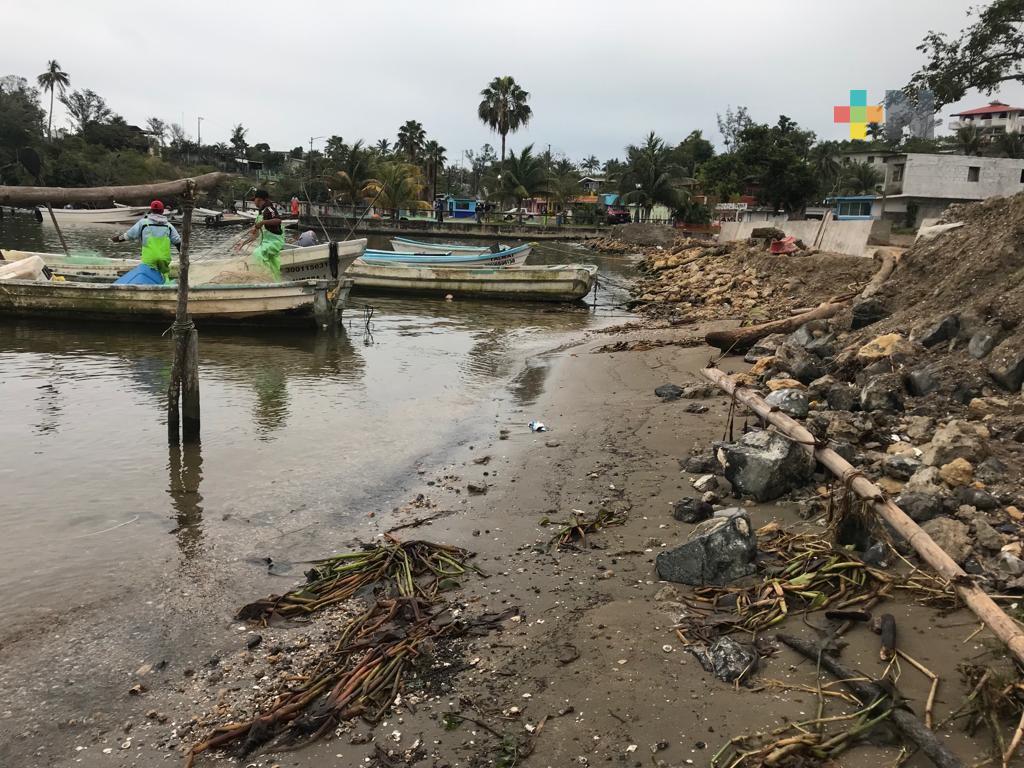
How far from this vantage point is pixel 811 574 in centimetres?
424

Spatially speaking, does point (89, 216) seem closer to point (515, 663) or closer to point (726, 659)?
point (515, 663)

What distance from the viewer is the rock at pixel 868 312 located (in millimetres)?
10250

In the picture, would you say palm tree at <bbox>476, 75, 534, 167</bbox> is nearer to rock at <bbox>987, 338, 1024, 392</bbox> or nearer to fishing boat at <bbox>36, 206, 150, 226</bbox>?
fishing boat at <bbox>36, 206, 150, 226</bbox>

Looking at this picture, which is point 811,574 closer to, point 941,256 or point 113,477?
point 113,477

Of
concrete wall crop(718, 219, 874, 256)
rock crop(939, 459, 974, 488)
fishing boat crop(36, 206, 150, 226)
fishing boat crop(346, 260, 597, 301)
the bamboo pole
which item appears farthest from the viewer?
fishing boat crop(36, 206, 150, 226)

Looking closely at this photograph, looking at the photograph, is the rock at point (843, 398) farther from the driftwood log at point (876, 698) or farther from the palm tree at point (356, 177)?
the palm tree at point (356, 177)

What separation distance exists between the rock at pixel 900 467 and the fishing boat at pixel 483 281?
1779 centimetres

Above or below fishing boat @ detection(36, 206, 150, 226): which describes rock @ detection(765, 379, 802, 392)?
below

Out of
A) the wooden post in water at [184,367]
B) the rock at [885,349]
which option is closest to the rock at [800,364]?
the rock at [885,349]

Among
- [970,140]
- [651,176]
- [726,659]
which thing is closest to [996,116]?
[970,140]

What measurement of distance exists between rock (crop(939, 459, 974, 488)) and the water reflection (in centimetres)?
568

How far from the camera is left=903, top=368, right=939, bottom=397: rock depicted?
705 cm

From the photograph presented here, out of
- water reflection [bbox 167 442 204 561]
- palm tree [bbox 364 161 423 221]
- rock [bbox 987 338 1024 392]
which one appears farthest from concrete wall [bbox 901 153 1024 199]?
water reflection [bbox 167 442 204 561]

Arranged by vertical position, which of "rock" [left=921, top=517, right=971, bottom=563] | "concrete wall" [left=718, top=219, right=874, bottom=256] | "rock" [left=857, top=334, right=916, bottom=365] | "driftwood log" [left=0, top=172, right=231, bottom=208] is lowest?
"rock" [left=921, top=517, right=971, bottom=563]
